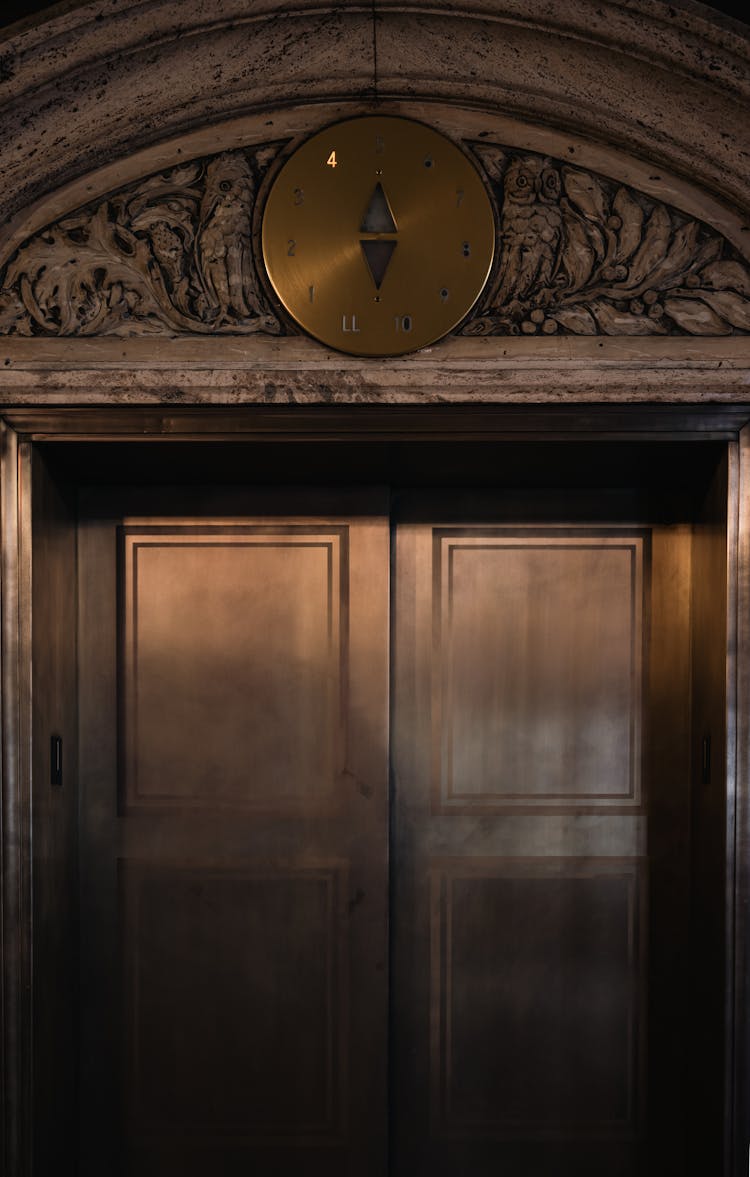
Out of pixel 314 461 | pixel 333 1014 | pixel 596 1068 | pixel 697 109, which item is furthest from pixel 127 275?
pixel 596 1068

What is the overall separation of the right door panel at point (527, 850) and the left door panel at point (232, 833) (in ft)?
0.38

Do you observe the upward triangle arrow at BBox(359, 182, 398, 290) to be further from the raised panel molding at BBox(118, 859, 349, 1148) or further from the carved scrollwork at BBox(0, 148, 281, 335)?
the raised panel molding at BBox(118, 859, 349, 1148)

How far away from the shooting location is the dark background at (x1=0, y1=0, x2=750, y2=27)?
5.92ft

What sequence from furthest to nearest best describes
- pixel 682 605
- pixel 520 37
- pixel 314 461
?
pixel 682 605, pixel 314 461, pixel 520 37

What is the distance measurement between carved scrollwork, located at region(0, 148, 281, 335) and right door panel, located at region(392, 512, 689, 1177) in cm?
77

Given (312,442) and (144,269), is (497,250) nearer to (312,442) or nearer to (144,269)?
(312,442)

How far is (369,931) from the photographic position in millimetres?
2314

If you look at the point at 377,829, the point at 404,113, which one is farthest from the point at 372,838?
the point at 404,113

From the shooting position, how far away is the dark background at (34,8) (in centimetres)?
181

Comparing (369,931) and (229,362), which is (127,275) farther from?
(369,931)

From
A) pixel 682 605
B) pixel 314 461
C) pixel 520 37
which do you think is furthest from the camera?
pixel 682 605

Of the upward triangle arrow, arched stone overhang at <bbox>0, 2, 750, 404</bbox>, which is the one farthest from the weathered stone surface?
the upward triangle arrow

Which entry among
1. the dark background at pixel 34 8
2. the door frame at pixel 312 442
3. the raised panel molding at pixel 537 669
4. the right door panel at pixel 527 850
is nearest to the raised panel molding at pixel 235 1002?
the right door panel at pixel 527 850

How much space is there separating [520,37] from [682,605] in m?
1.33
